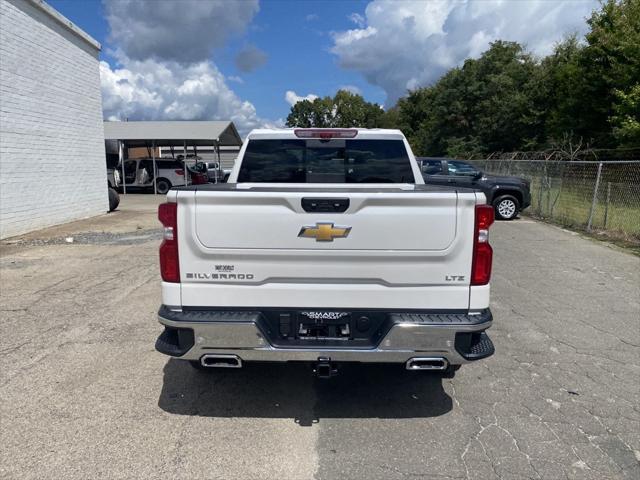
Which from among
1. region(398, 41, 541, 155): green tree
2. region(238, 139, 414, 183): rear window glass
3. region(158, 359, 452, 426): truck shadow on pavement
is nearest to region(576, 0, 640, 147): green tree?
region(398, 41, 541, 155): green tree

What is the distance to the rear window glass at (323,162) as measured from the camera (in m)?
4.61

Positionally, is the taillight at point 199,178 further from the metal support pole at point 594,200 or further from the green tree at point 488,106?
the green tree at point 488,106

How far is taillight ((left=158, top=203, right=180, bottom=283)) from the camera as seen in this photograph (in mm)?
2936

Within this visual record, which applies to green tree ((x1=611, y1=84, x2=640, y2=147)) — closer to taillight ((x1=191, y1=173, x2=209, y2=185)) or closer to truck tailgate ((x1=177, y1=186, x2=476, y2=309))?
taillight ((x1=191, y1=173, x2=209, y2=185))

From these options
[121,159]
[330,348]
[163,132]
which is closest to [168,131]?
[163,132]

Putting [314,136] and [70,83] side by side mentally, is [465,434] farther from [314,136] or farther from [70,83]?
[70,83]

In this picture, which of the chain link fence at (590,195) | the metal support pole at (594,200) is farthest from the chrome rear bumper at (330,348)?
the metal support pole at (594,200)

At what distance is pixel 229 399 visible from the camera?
3.62 m

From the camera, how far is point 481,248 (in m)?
2.96

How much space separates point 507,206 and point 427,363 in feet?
41.5

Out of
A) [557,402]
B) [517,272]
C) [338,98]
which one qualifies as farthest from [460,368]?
[338,98]

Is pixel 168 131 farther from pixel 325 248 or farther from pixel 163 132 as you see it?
pixel 325 248

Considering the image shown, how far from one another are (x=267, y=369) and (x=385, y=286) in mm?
1643

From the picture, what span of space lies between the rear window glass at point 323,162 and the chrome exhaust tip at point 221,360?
2021 millimetres
